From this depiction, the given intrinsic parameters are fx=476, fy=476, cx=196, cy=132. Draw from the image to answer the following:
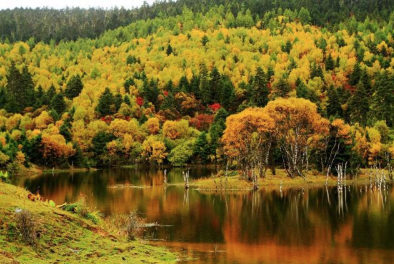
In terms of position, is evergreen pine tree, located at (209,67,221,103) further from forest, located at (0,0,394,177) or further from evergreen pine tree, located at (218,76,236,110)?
evergreen pine tree, located at (218,76,236,110)

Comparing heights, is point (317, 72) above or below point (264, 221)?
above

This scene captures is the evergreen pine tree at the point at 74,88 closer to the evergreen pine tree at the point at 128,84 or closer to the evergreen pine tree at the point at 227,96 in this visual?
the evergreen pine tree at the point at 128,84

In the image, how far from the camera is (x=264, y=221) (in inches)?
1784

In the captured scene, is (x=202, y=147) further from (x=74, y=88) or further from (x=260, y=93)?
(x=74, y=88)

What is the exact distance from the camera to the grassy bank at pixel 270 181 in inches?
2970

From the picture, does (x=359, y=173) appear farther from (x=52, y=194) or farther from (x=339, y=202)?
(x=52, y=194)

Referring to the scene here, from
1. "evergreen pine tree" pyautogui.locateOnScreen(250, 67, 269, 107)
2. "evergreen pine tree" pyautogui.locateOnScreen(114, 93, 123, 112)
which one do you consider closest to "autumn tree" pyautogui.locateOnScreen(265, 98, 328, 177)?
"evergreen pine tree" pyautogui.locateOnScreen(250, 67, 269, 107)

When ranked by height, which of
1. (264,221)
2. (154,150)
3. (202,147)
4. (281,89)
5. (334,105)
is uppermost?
(281,89)

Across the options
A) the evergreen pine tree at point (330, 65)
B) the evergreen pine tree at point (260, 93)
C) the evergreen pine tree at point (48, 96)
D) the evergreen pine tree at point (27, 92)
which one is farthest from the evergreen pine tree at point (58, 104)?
the evergreen pine tree at point (330, 65)

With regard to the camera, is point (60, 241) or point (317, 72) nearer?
point (60, 241)

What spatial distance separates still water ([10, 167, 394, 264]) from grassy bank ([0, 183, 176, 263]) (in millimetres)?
4110

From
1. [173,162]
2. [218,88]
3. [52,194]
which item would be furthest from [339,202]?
[218,88]

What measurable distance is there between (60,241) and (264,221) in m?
24.7

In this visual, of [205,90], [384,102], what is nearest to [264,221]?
[384,102]
